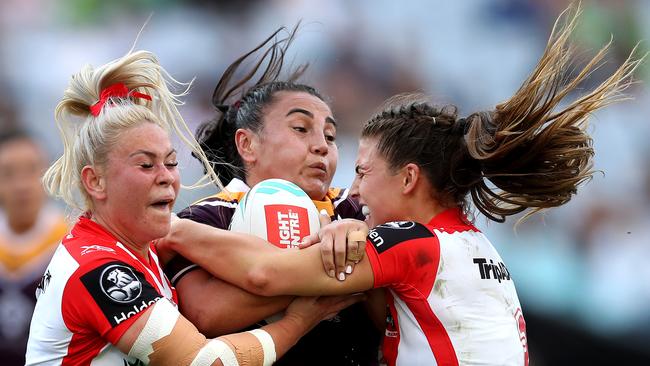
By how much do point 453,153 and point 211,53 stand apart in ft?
16.8

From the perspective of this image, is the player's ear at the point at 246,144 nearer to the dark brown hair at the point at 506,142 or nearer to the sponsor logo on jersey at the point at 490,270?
the dark brown hair at the point at 506,142

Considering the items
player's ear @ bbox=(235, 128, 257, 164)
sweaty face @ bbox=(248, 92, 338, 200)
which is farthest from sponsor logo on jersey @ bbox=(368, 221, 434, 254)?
player's ear @ bbox=(235, 128, 257, 164)

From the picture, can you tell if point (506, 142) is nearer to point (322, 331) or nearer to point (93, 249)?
point (322, 331)

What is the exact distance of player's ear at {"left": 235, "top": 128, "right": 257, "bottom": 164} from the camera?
3.92 m

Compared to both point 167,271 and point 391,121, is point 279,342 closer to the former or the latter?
point 167,271

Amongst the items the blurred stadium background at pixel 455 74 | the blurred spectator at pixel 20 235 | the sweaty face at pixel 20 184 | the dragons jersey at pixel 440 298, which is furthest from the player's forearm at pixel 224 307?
the blurred stadium background at pixel 455 74

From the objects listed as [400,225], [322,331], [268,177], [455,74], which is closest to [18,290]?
[268,177]

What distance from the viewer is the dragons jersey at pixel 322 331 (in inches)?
138

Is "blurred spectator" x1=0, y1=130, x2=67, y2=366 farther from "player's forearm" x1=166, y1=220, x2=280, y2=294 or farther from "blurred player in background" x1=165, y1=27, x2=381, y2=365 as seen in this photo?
"player's forearm" x1=166, y1=220, x2=280, y2=294

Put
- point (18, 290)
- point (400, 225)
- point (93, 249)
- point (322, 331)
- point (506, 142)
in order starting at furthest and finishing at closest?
point (18, 290) → point (322, 331) → point (506, 142) → point (400, 225) → point (93, 249)

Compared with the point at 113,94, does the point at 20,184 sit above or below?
below

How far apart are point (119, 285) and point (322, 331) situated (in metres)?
0.95

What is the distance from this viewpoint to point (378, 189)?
3439 millimetres

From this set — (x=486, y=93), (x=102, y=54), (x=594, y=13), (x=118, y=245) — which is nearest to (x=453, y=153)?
(x=118, y=245)
